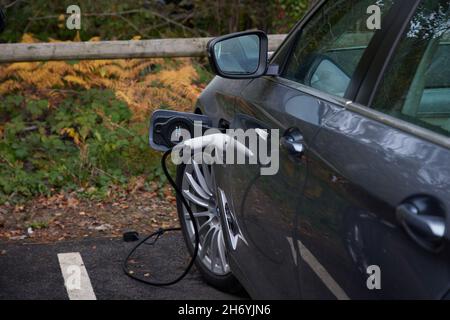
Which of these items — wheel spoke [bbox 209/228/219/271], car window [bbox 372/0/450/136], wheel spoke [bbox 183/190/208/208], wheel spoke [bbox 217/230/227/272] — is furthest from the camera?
wheel spoke [bbox 183/190/208/208]

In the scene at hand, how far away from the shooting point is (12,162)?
7168 millimetres

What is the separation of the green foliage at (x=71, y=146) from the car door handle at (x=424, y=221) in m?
4.92

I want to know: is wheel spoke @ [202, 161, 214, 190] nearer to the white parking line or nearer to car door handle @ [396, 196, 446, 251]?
the white parking line

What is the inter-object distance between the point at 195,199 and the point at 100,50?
3254 millimetres

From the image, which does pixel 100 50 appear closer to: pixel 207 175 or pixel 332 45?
pixel 207 175

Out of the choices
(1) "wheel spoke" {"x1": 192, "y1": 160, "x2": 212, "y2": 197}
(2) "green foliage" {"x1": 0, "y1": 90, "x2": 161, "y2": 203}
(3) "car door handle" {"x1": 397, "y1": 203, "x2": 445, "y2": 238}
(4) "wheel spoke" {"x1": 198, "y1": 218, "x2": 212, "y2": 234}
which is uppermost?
(3) "car door handle" {"x1": 397, "y1": 203, "x2": 445, "y2": 238}

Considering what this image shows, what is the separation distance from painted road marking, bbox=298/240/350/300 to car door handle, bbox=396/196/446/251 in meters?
0.36

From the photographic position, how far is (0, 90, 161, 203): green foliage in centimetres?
685

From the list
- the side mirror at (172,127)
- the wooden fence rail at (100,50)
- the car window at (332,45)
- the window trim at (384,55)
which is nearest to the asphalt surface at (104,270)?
the side mirror at (172,127)

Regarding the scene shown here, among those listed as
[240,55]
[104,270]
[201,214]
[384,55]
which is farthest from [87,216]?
[384,55]

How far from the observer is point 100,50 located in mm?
7445

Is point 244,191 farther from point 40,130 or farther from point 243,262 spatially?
point 40,130

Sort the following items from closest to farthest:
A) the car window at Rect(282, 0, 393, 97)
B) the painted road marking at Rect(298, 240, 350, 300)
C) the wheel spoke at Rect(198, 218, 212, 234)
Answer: the painted road marking at Rect(298, 240, 350, 300), the car window at Rect(282, 0, 393, 97), the wheel spoke at Rect(198, 218, 212, 234)

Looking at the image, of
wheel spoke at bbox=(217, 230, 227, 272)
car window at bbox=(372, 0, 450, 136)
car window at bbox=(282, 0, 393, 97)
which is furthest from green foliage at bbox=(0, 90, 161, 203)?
car window at bbox=(372, 0, 450, 136)
